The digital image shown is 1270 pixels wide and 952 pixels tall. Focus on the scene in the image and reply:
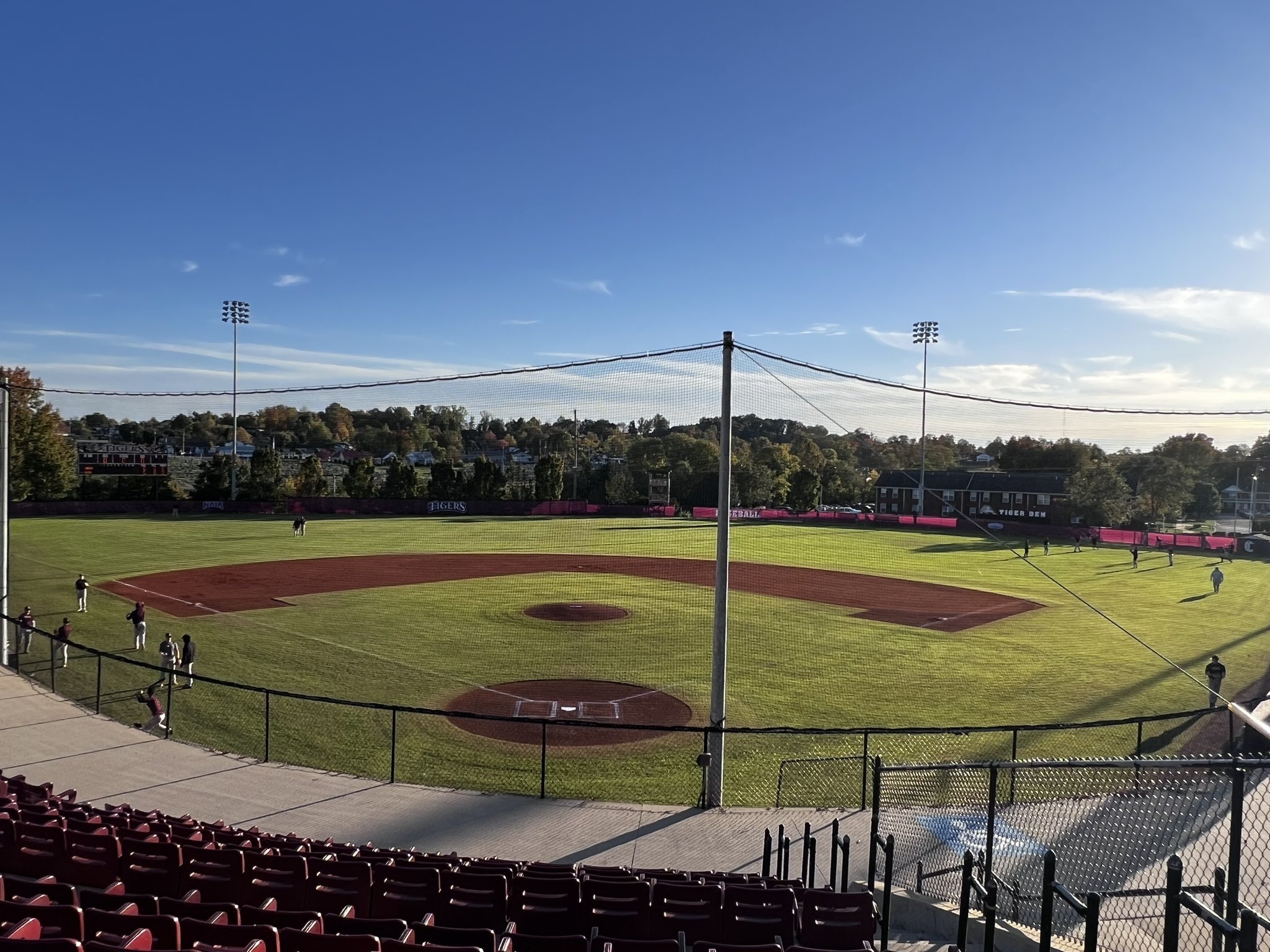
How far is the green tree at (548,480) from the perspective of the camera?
70875mm

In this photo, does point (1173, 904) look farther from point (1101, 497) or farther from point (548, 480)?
point (1101, 497)

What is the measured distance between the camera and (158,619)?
25.1 metres

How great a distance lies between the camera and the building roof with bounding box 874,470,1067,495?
77.6 m

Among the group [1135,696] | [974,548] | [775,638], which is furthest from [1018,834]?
[974,548]

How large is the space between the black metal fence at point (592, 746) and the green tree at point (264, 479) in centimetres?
5743

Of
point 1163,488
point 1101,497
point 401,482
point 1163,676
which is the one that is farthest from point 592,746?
point 1163,488

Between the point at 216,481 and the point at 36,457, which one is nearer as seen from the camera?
the point at 36,457

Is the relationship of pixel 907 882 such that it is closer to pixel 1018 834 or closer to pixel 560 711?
pixel 1018 834

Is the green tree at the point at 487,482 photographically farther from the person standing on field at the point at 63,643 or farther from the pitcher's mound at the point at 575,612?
the person standing on field at the point at 63,643

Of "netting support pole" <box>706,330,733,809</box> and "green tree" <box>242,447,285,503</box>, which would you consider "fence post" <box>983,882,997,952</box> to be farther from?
"green tree" <box>242,447,285,503</box>

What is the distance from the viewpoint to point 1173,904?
141 inches

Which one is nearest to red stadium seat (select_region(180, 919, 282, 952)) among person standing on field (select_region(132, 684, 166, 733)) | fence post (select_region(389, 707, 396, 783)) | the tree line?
fence post (select_region(389, 707, 396, 783))

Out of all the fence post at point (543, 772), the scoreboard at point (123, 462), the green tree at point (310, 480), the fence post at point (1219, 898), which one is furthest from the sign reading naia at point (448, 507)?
the fence post at point (1219, 898)

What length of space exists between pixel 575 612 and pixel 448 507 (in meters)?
42.5
